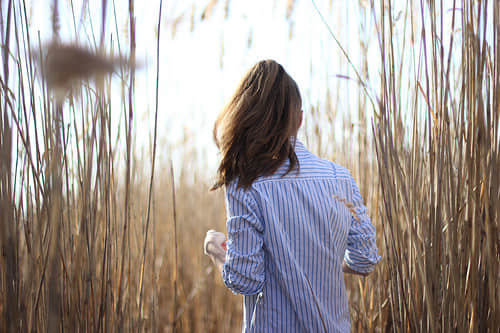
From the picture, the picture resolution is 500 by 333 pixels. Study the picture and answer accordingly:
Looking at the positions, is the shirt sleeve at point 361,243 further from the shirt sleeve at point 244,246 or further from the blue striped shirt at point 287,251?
the shirt sleeve at point 244,246

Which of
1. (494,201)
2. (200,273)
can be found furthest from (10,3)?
(200,273)

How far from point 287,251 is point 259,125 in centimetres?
27

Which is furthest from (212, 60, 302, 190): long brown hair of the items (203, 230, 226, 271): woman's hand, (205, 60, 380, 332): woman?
(203, 230, 226, 271): woman's hand

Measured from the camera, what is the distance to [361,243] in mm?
909

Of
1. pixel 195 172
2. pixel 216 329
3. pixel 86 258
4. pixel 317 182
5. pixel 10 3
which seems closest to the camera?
pixel 10 3

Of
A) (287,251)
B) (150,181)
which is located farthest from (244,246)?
(150,181)

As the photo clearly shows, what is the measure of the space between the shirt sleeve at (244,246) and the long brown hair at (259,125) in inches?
1.8

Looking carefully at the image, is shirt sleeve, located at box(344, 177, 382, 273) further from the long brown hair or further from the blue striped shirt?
the long brown hair

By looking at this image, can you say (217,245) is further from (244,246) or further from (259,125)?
(259,125)

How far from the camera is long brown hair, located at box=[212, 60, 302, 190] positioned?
84 centimetres

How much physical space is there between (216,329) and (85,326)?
1234 millimetres

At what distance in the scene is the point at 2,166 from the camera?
1.95 feet

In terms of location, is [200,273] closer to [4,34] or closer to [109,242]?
[109,242]

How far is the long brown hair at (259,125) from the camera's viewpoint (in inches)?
32.9
